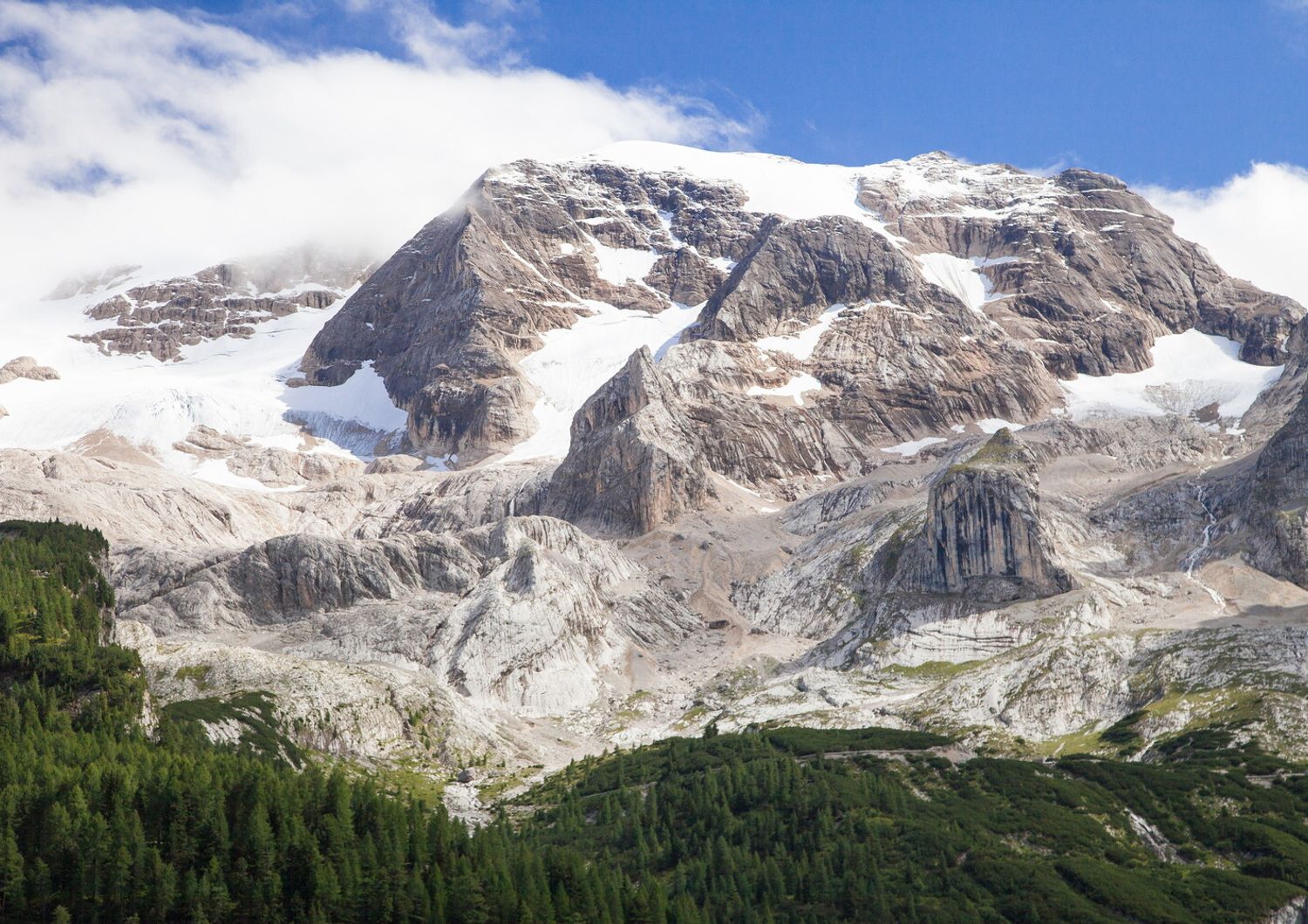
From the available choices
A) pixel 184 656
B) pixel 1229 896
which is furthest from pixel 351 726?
pixel 1229 896

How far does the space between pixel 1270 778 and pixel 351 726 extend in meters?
102

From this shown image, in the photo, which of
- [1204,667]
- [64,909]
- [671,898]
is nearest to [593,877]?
[671,898]

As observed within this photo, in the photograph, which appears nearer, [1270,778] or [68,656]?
[68,656]

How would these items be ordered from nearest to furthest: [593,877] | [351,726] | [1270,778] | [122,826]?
[122,826], [593,877], [1270,778], [351,726]

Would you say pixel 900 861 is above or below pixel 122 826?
below

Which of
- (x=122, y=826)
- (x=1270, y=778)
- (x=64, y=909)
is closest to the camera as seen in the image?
(x=64, y=909)

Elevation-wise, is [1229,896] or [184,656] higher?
[184,656]

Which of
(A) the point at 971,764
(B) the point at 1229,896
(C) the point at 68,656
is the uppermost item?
(C) the point at 68,656

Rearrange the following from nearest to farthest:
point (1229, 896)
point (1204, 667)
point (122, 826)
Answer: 1. point (122, 826)
2. point (1229, 896)
3. point (1204, 667)

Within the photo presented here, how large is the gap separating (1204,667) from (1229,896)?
66958 millimetres

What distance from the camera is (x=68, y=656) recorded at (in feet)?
406

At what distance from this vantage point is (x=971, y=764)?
522 feet

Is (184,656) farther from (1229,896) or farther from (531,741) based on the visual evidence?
(1229,896)

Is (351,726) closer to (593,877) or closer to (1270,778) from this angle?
(593,877)
